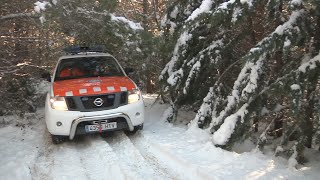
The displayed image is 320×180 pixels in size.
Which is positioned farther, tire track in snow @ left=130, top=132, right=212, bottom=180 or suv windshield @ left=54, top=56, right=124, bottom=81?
suv windshield @ left=54, top=56, right=124, bottom=81

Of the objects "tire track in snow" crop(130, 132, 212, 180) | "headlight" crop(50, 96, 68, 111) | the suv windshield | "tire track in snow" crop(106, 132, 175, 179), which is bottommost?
"tire track in snow" crop(106, 132, 175, 179)

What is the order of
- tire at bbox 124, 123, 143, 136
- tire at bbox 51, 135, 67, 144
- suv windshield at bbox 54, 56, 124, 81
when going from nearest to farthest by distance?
tire at bbox 51, 135, 67, 144, tire at bbox 124, 123, 143, 136, suv windshield at bbox 54, 56, 124, 81

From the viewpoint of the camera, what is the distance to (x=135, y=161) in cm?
645

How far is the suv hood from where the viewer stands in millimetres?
7523

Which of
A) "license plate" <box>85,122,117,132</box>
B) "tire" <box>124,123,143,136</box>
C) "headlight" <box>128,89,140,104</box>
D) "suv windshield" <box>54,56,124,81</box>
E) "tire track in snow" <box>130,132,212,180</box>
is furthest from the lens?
"suv windshield" <box>54,56,124,81</box>

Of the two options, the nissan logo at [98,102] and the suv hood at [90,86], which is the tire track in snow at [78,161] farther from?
the suv hood at [90,86]

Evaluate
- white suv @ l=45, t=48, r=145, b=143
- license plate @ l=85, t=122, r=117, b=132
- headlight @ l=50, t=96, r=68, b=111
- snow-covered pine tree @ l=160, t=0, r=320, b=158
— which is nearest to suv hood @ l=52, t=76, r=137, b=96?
white suv @ l=45, t=48, r=145, b=143

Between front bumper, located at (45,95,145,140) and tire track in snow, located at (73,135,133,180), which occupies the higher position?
front bumper, located at (45,95,145,140)

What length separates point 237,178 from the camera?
548cm

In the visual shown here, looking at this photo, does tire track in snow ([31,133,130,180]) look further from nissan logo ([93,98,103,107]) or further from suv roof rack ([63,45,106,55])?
suv roof rack ([63,45,106,55])

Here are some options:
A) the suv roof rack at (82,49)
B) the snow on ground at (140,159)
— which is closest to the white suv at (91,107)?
the snow on ground at (140,159)

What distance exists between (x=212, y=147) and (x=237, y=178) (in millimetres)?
1447

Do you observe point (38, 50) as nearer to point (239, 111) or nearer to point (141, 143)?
point (141, 143)

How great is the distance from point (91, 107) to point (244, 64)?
3.17m
